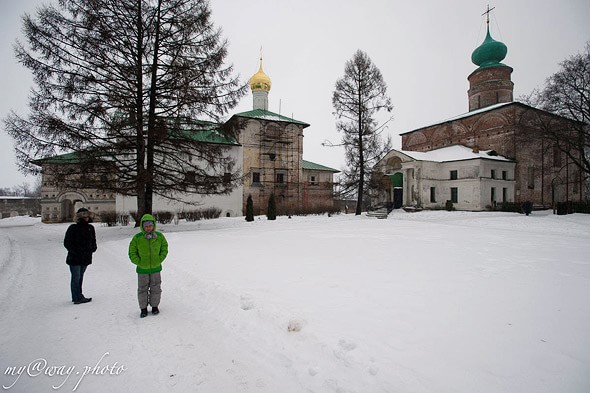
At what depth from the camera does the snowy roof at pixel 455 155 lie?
24203 millimetres

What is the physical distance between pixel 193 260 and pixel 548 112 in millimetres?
27070

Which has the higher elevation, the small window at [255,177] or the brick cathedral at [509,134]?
the brick cathedral at [509,134]

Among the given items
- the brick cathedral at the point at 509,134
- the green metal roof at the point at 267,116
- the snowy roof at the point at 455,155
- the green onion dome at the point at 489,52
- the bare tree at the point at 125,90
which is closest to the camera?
the bare tree at the point at 125,90

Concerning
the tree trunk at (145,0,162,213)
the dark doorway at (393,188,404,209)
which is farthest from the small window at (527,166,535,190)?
the tree trunk at (145,0,162,213)

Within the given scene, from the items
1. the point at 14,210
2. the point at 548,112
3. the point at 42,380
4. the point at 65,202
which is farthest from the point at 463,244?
the point at 14,210

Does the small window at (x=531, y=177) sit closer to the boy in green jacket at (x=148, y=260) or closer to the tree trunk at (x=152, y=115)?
the tree trunk at (x=152, y=115)

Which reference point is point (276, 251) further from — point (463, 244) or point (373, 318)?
point (463, 244)

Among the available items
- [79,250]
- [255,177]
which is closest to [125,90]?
[79,250]

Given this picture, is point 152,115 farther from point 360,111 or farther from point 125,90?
point 360,111

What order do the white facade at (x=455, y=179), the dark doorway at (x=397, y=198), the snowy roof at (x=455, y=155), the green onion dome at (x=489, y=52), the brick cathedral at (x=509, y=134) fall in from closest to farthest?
the white facade at (x=455, y=179) < the brick cathedral at (x=509, y=134) < the snowy roof at (x=455, y=155) < the dark doorway at (x=397, y=198) < the green onion dome at (x=489, y=52)

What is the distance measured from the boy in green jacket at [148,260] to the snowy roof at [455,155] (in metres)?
25.1

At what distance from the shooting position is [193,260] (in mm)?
6742

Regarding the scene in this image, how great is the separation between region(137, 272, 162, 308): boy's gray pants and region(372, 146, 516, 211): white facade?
21340 millimetres

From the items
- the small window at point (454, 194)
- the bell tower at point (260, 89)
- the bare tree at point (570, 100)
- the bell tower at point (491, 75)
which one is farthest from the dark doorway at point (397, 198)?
the bell tower at point (260, 89)
